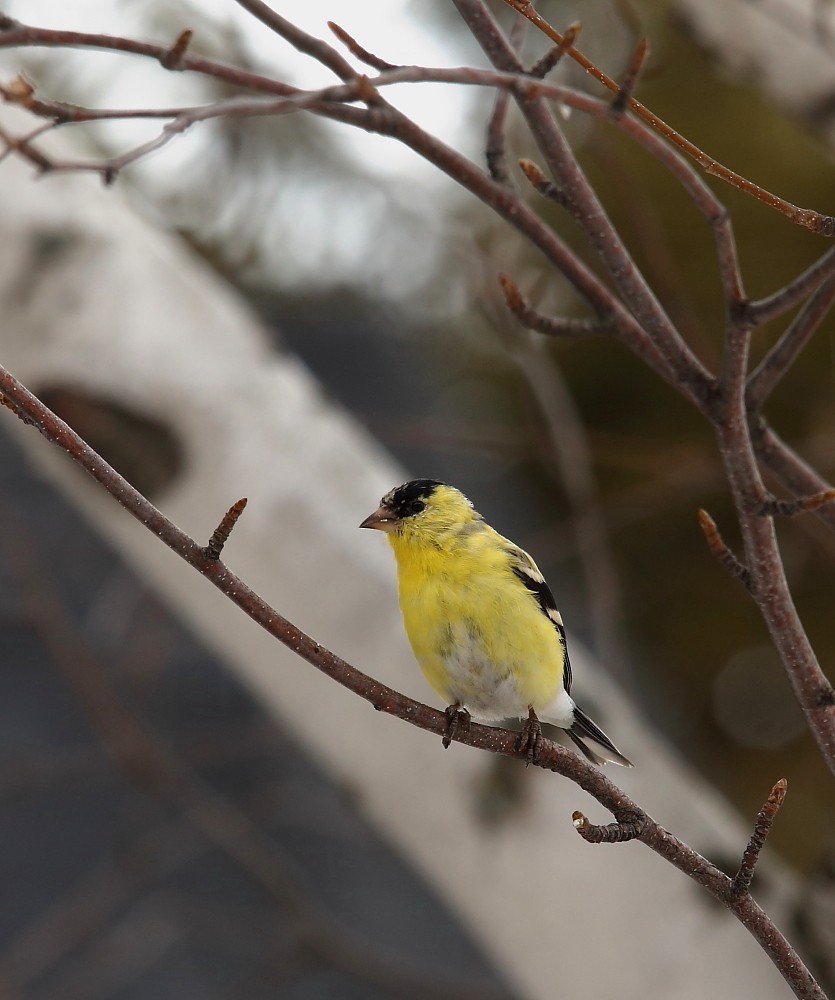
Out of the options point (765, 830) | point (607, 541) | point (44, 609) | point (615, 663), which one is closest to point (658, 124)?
point (765, 830)

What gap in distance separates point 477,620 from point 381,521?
0.30m

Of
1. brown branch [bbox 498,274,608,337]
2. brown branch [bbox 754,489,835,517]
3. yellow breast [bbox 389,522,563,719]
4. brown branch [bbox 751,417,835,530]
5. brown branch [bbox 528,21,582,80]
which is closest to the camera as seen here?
brown branch [bbox 528,21,582,80]

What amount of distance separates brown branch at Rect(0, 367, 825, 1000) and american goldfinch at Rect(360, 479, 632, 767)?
0.52m

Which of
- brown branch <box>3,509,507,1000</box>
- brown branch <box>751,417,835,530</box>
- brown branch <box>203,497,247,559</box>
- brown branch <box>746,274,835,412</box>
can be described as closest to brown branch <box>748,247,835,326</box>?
brown branch <box>746,274,835,412</box>

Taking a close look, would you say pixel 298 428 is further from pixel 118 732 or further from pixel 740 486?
pixel 118 732

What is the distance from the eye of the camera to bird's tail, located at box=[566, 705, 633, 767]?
202 cm

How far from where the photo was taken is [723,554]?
1303 mm

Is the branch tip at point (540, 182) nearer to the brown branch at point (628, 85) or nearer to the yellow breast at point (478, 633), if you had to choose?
the brown branch at point (628, 85)

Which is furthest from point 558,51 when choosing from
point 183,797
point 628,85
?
point 183,797

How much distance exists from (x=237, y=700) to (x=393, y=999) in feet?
4.46

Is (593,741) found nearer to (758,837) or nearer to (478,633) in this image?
(478,633)

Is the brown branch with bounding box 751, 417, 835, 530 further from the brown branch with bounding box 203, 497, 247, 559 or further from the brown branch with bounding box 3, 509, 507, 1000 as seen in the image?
the brown branch with bounding box 3, 509, 507, 1000

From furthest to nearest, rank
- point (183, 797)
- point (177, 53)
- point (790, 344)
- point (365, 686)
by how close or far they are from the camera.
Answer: point (183, 797)
point (790, 344)
point (365, 686)
point (177, 53)

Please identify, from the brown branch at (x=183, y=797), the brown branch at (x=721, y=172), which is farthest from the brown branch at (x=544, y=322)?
the brown branch at (x=183, y=797)
